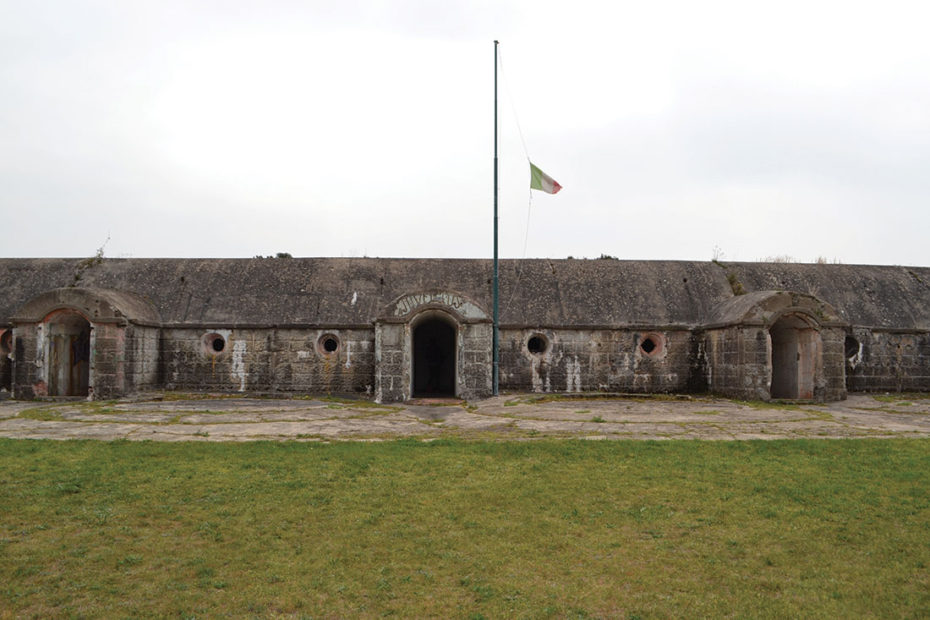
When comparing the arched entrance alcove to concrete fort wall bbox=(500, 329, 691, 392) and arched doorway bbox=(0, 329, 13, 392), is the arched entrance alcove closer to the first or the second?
concrete fort wall bbox=(500, 329, 691, 392)

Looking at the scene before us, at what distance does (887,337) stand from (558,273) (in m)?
10.5

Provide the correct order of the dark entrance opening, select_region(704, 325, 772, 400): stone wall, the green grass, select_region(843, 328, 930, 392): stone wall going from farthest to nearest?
the dark entrance opening
select_region(843, 328, 930, 392): stone wall
select_region(704, 325, 772, 400): stone wall
the green grass

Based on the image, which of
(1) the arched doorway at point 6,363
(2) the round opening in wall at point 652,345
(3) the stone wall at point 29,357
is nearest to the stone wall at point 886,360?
(2) the round opening in wall at point 652,345

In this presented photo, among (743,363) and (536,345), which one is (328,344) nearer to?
(536,345)

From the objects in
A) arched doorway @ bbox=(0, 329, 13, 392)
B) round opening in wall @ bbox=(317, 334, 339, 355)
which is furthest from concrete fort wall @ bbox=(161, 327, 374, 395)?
arched doorway @ bbox=(0, 329, 13, 392)

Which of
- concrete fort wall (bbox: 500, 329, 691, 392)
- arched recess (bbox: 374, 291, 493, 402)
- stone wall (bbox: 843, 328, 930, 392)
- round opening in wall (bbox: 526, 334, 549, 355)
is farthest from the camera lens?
stone wall (bbox: 843, 328, 930, 392)

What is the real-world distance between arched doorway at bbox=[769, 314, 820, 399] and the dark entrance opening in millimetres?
10355

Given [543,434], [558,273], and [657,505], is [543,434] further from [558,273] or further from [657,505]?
Result: [558,273]

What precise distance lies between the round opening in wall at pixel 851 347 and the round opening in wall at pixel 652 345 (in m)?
6.06

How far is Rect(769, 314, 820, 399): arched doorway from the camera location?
1777 centimetres

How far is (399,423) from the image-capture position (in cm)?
1294

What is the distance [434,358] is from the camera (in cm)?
2308

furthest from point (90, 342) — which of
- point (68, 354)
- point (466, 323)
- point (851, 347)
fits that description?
point (851, 347)

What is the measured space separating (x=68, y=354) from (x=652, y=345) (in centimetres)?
1701
